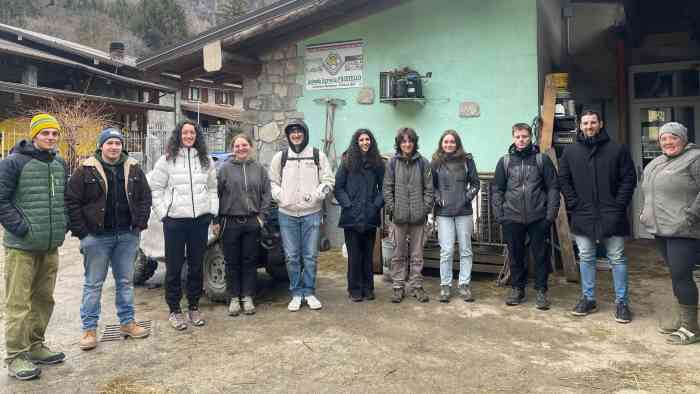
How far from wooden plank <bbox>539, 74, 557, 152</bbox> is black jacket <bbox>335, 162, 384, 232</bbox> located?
2167 mm

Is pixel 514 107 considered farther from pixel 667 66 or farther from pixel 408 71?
pixel 667 66

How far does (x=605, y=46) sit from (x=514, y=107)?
137 inches

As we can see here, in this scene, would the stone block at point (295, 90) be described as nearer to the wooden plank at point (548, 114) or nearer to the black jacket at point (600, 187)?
the wooden plank at point (548, 114)

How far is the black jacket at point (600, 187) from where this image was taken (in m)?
4.23

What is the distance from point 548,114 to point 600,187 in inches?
74.4

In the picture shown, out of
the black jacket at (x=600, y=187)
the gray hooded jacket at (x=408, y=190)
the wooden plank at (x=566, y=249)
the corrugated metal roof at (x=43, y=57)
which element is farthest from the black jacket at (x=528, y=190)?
the corrugated metal roof at (x=43, y=57)

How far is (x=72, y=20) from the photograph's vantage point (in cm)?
4150

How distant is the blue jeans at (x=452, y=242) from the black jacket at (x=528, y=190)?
0.35 m

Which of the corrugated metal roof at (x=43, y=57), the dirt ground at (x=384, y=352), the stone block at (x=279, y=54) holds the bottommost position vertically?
the dirt ground at (x=384, y=352)

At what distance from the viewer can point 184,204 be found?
411 cm

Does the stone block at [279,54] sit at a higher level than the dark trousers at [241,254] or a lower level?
higher

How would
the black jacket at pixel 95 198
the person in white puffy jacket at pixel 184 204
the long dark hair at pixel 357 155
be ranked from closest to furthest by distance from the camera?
the black jacket at pixel 95 198
the person in white puffy jacket at pixel 184 204
the long dark hair at pixel 357 155

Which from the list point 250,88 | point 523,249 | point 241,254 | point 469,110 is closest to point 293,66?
point 250,88

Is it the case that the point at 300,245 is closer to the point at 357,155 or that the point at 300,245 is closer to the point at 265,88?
the point at 357,155
